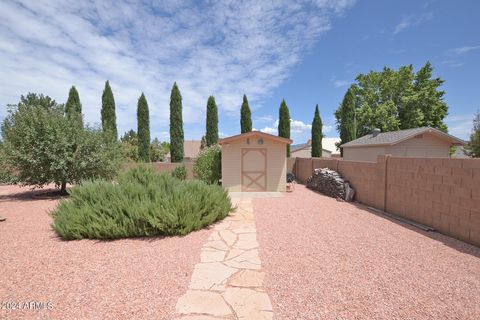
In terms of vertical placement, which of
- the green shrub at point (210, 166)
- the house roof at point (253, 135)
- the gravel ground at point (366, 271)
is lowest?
the gravel ground at point (366, 271)

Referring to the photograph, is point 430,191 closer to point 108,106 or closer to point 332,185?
point 332,185

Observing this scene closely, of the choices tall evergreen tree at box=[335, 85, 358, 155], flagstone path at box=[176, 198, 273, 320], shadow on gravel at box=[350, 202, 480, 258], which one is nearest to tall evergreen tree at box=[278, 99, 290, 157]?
tall evergreen tree at box=[335, 85, 358, 155]

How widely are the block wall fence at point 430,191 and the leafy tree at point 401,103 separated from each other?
17182mm

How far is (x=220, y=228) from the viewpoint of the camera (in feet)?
18.6

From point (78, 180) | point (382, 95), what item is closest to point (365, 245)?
point (78, 180)

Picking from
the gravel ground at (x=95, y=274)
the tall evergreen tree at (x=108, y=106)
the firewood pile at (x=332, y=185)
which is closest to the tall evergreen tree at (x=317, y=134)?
the firewood pile at (x=332, y=185)

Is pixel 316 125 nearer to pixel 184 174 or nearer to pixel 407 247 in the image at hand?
pixel 184 174

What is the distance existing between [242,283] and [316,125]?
2338 cm

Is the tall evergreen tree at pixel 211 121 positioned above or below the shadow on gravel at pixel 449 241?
above

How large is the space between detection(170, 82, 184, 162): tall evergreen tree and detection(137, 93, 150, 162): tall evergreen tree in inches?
86.6

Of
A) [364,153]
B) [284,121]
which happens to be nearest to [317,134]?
[284,121]

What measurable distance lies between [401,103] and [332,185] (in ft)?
75.1

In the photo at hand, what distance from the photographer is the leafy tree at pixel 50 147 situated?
918cm

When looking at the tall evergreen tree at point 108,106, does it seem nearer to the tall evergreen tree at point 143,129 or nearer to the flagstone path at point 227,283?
the tall evergreen tree at point 143,129
